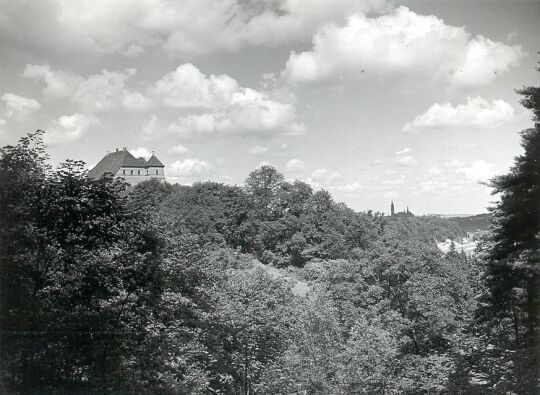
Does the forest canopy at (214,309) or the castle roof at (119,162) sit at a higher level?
the castle roof at (119,162)

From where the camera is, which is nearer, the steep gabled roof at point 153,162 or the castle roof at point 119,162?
the castle roof at point 119,162

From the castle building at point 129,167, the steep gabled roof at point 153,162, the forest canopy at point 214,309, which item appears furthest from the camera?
the steep gabled roof at point 153,162

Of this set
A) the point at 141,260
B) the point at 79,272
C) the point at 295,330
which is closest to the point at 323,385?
the point at 295,330

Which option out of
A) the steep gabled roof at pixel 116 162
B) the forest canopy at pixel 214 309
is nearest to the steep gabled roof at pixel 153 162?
the steep gabled roof at pixel 116 162

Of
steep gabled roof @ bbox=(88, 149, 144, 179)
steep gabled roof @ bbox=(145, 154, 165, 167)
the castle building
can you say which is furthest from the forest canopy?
steep gabled roof @ bbox=(145, 154, 165, 167)

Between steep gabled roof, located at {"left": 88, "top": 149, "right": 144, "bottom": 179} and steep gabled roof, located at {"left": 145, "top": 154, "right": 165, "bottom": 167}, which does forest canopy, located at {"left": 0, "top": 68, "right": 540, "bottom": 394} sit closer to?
steep gabled roof, located at {"left": 88, "top": 149, "right": 144, "bottom": 179}

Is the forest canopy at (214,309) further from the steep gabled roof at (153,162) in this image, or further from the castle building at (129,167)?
the steep gabled roof at (153,162)

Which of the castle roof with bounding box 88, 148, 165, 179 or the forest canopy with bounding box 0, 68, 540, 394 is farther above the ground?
the castle roof with bounding box 88, 148, 165, 179

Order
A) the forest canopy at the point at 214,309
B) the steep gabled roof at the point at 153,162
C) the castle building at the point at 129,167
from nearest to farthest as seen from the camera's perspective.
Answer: the forest canopy at the point at 214,309 < the castle building at the point at 129,167 < the steep gabled roof at the point at 153,162
